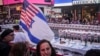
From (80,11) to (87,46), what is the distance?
80.3ft

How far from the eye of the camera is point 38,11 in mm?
5699

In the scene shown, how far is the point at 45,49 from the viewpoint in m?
2.81

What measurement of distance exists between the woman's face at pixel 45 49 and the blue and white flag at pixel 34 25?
2282 millimetres

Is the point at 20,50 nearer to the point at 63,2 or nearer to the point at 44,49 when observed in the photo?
the point at 44,49

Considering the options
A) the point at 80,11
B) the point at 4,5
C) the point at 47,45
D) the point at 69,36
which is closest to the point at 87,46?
the point at 69,36

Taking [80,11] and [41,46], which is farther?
[80,11]

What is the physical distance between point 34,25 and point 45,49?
289cm

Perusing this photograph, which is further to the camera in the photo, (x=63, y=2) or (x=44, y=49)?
(x=63, y=2)

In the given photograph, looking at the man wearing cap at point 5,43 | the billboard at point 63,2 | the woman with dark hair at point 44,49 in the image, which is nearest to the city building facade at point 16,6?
the billboard at point 63,2

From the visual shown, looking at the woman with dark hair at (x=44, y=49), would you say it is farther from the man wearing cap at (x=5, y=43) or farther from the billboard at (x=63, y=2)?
the billboard at (x=63, y=2)

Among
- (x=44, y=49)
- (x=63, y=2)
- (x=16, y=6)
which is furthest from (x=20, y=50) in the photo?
(x=16, y=6)

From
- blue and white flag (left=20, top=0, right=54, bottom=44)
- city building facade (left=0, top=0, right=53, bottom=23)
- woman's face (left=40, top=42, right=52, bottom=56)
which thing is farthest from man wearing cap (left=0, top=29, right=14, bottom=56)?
city building facade (left=0, top=0, right=53, bottom=23)

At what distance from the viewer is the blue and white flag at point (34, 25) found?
5319 mm

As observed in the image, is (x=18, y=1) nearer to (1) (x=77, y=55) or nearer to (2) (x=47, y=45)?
(1) (x=77, y=55)
